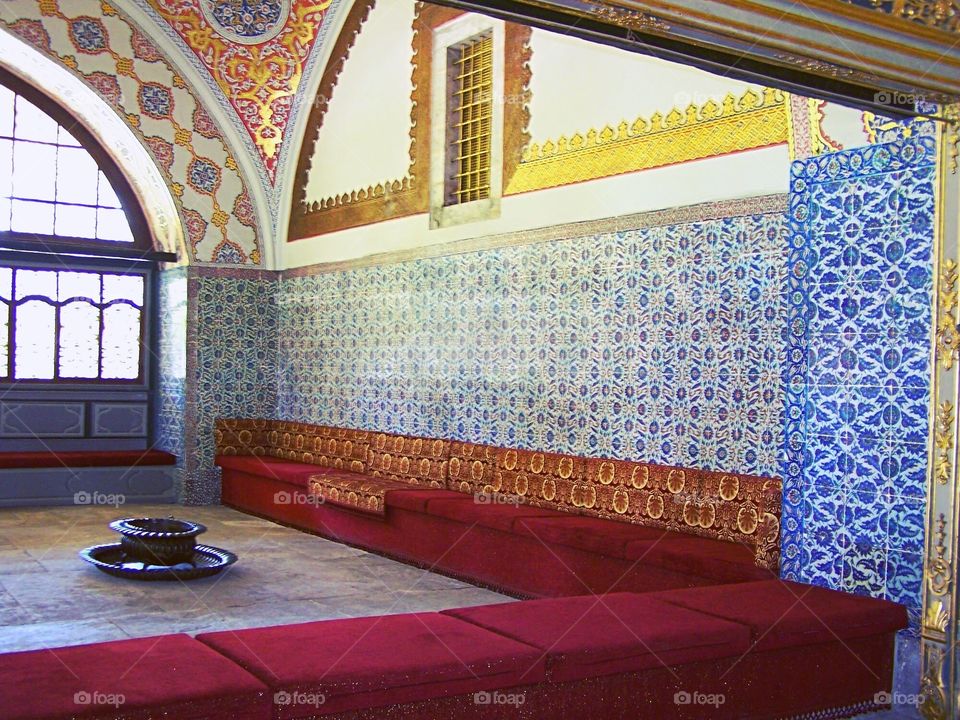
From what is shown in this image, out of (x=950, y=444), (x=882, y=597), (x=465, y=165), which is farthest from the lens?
(x=465, y=165)

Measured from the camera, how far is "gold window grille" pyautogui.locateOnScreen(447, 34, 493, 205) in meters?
9.16

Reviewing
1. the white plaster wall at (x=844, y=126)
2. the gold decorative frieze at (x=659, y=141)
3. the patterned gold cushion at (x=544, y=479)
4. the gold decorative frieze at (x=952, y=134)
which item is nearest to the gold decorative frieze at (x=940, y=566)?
the gold decorative frieze at (x=952, y=134)

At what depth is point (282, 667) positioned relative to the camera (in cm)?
372

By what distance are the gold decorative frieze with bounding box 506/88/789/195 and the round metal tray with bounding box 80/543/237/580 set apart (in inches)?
145

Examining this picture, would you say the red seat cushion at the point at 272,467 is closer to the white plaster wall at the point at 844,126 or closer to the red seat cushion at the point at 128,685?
the white plaster wall at the point at 844,126

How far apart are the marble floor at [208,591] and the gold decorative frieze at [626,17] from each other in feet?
14.2

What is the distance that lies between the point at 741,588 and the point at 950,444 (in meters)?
1.25

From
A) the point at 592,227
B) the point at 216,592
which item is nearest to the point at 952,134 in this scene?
the point at 592,227

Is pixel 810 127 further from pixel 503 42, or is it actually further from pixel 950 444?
pixel 503 42

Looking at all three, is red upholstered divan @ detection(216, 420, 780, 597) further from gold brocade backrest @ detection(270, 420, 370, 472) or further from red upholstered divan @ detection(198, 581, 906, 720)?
red upholstered divan @ detection(198, 581, 906, 720)

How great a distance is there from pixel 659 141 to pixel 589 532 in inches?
105

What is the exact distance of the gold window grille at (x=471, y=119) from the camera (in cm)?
916

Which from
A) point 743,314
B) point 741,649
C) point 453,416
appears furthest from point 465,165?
point 741,649

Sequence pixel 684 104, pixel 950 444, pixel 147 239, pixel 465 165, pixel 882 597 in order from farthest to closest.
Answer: pixel 147 239 → pixel 465 165 → pixel 684 104 → pixel 882 597 → pixel 950 444
